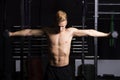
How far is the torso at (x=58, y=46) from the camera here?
4.31m

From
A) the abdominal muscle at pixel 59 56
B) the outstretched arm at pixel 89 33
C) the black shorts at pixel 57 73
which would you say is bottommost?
the black shorts at pixel 57 73

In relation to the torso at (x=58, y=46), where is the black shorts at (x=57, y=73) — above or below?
below

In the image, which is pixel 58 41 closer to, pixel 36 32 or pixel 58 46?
pixel 58 46

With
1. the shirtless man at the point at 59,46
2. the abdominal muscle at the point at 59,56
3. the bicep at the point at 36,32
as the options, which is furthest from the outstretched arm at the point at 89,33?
the bicep at the point at 36,32

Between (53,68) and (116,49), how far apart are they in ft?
7.71

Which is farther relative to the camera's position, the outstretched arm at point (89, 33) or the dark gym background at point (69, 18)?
the dark gym background at point (69, 18)

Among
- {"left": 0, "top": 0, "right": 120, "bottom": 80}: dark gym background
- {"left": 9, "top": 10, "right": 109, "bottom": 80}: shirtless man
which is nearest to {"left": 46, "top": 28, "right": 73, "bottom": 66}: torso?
{"left": 9, "top": 10, "right": 109, "bottom": 80}: shirtless man

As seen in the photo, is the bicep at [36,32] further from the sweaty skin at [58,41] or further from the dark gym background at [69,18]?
the dark gym background at [69,18]

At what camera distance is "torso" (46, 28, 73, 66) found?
4.31 metres

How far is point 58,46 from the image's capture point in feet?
14.3

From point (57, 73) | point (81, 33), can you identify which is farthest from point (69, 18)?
point (57, 73)

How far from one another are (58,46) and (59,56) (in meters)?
0.12

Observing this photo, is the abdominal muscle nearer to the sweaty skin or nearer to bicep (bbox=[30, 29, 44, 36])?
the sweaty skin

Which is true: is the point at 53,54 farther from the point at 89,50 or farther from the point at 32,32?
the point at 89,50
